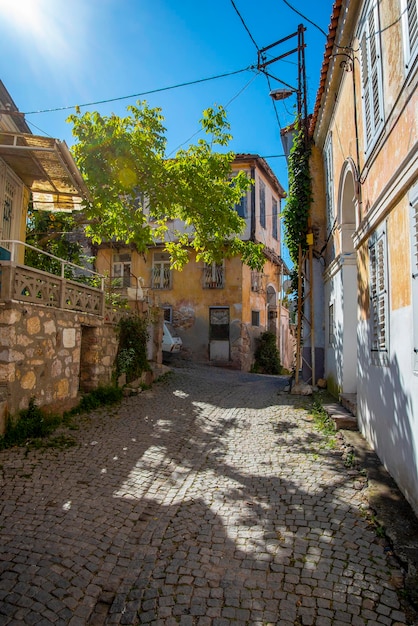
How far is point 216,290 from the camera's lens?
18797 mm

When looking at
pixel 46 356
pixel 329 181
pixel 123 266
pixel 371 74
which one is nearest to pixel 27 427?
pixel 46 356

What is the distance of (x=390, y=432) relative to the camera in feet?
15.1

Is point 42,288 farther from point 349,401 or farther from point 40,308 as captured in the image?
point 349,401

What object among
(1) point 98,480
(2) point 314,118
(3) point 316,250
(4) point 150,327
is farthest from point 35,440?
(2) point 314,118

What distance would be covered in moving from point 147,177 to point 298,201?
13.9ft

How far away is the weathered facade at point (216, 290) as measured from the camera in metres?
18.5

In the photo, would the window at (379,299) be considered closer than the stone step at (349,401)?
Yes

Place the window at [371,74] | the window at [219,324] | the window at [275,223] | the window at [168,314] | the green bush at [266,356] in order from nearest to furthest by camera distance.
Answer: the window at [371,74], the window at [219,324], the window at [168,314], the green bush at [266,356], the window at [275,223]

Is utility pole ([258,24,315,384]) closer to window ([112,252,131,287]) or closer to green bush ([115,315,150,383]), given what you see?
green bush ([115,315,150,383])

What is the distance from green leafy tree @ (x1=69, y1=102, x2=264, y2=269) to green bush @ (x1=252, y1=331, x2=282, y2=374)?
940cm

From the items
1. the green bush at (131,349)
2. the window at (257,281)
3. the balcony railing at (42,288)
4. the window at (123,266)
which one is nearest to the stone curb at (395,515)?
the balcony railing at (42,288)

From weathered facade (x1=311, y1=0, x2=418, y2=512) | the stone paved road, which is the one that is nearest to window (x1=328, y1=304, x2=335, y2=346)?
weathered facade (x1=311, y1=0, x2=418, y2=512)

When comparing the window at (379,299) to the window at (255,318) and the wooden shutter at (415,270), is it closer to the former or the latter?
the wooden shutter at (415,270)

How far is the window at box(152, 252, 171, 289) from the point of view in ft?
64.1
